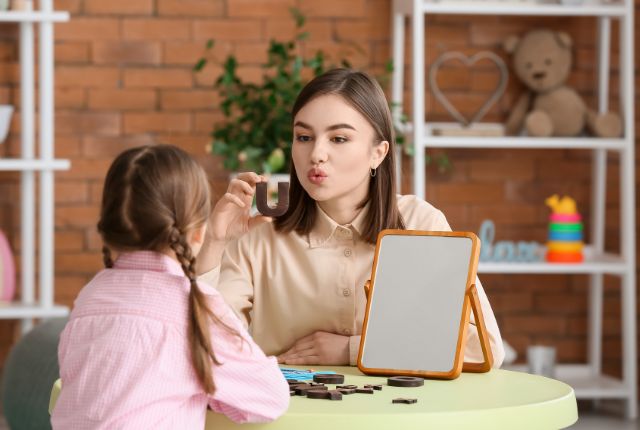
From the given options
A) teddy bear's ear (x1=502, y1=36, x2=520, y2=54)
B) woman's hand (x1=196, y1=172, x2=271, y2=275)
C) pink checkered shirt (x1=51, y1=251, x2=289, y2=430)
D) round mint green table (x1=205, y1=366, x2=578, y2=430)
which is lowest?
round mint green table (x1=205, y1=366, x2=578, y2=430)

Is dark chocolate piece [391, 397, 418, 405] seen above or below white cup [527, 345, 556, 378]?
above

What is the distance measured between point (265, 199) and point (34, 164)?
209 centimetres

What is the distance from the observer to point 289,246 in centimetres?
200

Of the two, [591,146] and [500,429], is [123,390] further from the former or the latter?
[591,146]

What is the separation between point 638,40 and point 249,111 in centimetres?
153

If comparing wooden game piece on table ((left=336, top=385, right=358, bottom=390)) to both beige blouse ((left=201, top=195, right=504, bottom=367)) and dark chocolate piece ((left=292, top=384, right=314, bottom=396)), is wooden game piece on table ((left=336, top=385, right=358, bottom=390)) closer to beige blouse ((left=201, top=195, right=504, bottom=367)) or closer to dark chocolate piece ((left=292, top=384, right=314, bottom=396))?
dark chocolate piece ((left=292, top=384, right=314, bottom=396))

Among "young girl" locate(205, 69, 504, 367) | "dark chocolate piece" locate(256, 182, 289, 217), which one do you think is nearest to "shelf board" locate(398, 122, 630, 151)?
"young girl" locate(205, 69, 504, 367)

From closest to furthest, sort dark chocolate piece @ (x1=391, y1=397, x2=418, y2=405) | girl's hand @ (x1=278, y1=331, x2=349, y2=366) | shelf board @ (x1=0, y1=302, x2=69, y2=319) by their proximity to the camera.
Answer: dark chocolate piece @ (x1=391, y1=397, x2=418, y2=405)
girl's hand @ (x1=278, y1=331, x2=349, y2=366)
shelf board @ (x1=0, y1=302, x2=69, y2=319)

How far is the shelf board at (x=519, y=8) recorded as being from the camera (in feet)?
12.6

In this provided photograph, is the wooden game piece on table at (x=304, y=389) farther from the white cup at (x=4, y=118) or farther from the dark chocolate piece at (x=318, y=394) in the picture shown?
the white cup at (x=4, y=118)

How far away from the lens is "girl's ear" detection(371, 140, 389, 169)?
1946 mm

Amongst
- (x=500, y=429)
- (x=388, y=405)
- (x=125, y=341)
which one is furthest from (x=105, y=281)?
(x=500, y=429)

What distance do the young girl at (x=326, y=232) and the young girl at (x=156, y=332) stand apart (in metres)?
0.48

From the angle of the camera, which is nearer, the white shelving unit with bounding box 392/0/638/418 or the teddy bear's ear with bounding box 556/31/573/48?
the white shelving unit with bounding box 392/0/638/418
